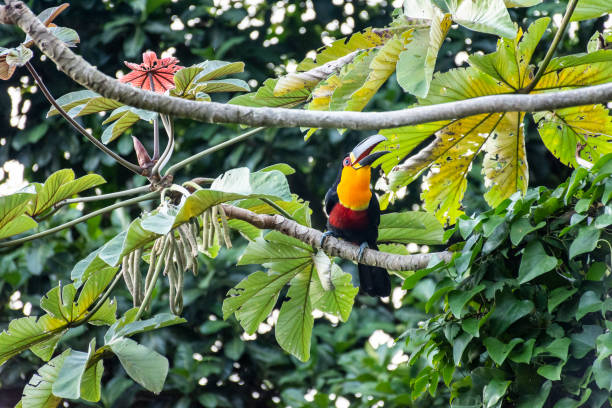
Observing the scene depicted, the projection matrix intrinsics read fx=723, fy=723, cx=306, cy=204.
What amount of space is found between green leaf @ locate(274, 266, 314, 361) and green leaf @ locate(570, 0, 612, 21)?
1.04 m

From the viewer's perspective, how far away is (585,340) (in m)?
1.59

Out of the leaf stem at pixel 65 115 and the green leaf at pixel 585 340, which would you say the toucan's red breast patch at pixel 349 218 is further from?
the green leaf at pixel 585 340


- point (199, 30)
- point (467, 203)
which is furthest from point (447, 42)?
point (199, 30)

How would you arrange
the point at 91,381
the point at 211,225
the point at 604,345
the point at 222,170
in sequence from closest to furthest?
1. the point at 604,345
2. the point at 211,225
3. the point at 91,381
4. the point at 222,170

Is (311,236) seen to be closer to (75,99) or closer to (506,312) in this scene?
(506,312)

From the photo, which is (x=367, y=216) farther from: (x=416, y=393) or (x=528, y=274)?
(x=528, y=274)

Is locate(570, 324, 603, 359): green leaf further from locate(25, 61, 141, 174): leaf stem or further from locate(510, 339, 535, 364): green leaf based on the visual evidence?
locate(25, 61, 141, 174): leaf stem

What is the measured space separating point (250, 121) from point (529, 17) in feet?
10.6

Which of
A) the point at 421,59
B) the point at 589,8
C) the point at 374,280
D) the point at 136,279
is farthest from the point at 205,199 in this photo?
the point at 374,280

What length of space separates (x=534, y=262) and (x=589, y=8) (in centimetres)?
68

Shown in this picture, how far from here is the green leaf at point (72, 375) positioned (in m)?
1.66

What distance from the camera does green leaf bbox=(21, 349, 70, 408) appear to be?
1855mm

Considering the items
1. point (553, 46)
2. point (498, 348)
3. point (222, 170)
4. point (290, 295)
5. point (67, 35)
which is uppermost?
point (553, 46)

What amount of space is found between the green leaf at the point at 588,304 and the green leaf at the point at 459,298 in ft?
0.74
